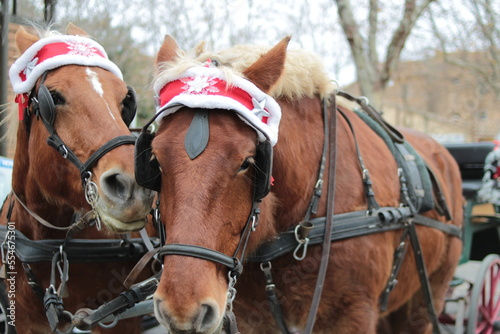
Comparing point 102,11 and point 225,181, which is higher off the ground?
point 102,11

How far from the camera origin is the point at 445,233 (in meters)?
3.90

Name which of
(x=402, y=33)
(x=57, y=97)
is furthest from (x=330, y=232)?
(x=402, y=33)

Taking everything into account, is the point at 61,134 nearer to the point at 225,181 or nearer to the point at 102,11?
the point at 225,181

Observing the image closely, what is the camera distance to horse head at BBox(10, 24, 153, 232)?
2361mm

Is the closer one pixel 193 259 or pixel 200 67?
pixel 193 259

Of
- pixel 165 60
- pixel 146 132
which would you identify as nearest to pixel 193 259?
pixel 146 132

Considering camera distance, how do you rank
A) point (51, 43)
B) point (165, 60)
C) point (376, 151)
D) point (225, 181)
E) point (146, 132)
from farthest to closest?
point (376, 151) → point (51, 43) → point (165, 60) → point (146, 132) → point (225, 181)

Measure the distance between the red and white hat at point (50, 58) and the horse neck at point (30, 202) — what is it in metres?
0.25

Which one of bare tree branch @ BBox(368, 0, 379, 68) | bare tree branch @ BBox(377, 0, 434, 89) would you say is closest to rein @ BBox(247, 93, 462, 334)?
bare tree branch @ BBox(377, 0, 434, 89)

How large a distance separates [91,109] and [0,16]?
2865 millimetres

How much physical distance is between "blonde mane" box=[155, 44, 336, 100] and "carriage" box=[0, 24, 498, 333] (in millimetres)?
11

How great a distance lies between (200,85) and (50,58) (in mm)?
1047

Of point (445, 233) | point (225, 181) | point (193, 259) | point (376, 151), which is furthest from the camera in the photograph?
point (445, 233)

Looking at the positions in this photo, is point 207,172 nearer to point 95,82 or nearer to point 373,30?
point 95,82
